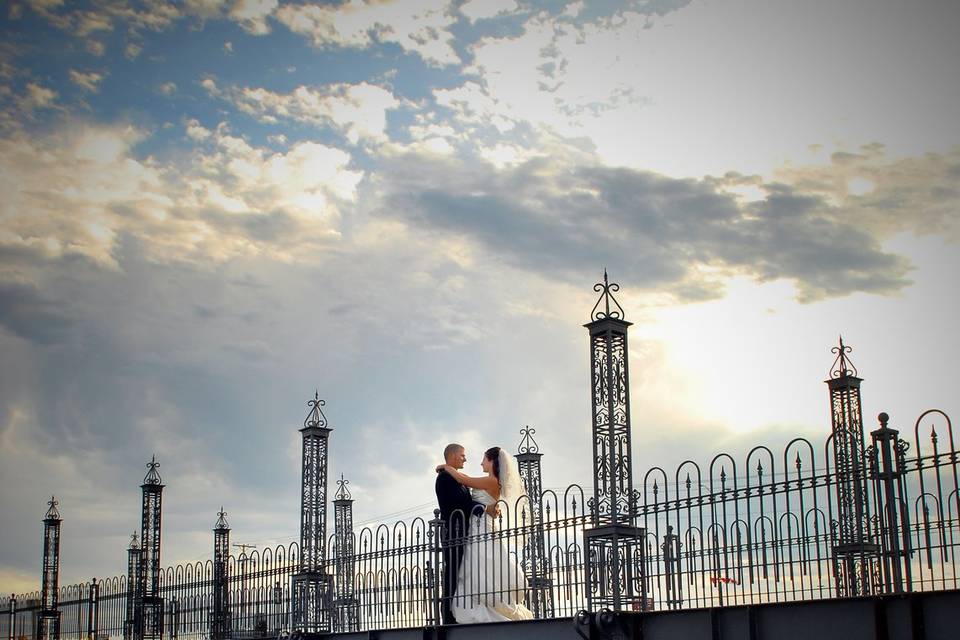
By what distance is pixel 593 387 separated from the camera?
539 inches

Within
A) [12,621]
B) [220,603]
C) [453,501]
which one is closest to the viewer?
[453,501]

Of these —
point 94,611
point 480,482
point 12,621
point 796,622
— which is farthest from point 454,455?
point 12,621

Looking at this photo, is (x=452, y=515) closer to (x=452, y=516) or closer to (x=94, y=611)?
(x=452, y=516)

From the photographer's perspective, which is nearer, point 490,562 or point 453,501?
point 490,562

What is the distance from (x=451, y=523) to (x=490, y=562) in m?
0.79

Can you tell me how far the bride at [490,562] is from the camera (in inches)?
603

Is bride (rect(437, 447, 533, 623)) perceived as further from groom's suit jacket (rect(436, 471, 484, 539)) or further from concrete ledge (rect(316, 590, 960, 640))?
concrete ledge (rect(316, 590, 960, 640))

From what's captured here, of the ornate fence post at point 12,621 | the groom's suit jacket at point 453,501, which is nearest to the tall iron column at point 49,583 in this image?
the ornate fence post at point 12,621

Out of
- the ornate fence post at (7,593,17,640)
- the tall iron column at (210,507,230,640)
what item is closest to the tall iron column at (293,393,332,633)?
the tall iron column at (210,507,230,640)

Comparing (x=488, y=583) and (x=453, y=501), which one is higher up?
(x=453, y=501)

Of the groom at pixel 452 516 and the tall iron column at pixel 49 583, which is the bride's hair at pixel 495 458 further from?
the tall iron column at pixel 49 583

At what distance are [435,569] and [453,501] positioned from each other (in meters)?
1.09

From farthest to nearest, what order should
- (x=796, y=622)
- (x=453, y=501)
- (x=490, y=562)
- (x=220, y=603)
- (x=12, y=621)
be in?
(x=12, y=621) < (x=220, y=603) < (x=453, y=501) < (x=490, y=562) < (x=796, y=622)

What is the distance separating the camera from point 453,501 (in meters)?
16.5
